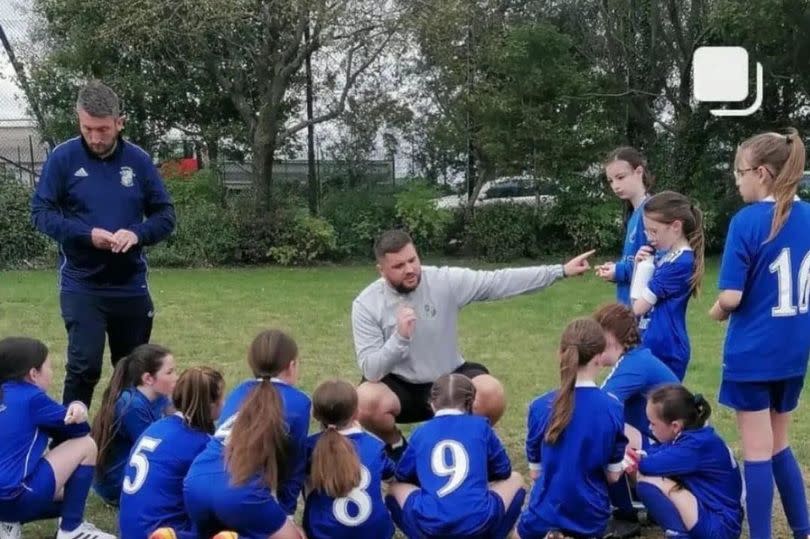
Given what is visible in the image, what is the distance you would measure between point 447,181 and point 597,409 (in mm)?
13515

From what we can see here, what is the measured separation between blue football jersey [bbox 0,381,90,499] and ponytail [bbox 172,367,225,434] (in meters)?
0.50

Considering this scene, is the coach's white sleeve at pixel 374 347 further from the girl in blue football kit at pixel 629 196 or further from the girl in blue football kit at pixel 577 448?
the girl in blue football kit at pixel 629 196

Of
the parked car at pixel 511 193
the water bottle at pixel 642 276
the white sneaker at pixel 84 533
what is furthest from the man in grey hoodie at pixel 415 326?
the parked car at pixel 511 193

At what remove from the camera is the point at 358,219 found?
1588 cm

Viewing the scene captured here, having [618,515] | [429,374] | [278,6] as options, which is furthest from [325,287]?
[618,515]

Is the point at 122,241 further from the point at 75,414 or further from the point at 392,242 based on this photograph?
the point at 392,242

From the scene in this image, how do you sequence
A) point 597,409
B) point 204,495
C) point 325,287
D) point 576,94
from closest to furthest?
1. point 204,495
2. point 597,409
3. point 325,287
4. point 576,94

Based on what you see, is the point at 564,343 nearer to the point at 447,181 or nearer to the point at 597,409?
the point at 597,409

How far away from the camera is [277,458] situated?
348cm

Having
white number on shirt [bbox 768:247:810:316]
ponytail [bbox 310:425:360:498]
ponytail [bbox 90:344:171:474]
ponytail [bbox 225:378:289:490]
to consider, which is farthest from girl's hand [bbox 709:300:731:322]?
ponytail [bbox 90:344:171:474]

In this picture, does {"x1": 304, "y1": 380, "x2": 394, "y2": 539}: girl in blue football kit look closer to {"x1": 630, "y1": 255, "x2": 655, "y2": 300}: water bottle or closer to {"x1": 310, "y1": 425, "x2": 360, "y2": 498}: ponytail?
{"x1": 310, "y1": 425, "x2": 360, "y2": 498}: ponytail

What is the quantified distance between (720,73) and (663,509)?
14.1 metres

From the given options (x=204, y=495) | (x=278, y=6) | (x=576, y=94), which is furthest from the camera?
(x=576, y=94)

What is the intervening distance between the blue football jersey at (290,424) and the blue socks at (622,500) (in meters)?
1.34
